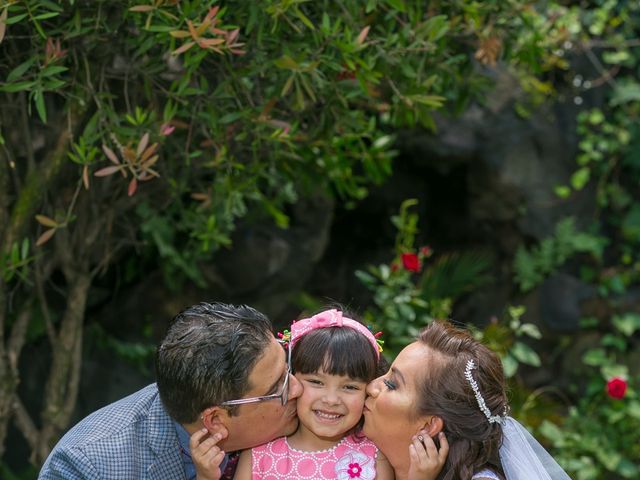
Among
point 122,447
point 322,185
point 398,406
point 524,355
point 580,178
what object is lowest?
point 524,355

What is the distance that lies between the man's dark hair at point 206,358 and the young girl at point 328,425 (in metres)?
0.16

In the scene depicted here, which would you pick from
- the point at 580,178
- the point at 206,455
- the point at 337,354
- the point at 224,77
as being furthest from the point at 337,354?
the point at 580,178

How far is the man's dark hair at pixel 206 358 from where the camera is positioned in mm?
2934

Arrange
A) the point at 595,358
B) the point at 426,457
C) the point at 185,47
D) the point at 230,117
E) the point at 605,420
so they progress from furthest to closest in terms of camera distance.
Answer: the point at 595,358 → the point at 605,420 → the point at 230,117 → the point at 185,47 → the point at 426,457

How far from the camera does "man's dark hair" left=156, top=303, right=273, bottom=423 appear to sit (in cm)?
293

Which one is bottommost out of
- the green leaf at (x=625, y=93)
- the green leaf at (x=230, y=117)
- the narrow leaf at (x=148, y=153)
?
the green leaf at (x=625, y=93)

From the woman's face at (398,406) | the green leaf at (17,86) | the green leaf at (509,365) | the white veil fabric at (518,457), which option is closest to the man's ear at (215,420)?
the woman's face at (398,406)

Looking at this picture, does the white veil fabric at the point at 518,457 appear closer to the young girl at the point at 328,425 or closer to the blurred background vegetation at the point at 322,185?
the young girl at the point at 328,425

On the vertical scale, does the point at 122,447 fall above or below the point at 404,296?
above

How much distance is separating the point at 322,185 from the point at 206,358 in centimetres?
187

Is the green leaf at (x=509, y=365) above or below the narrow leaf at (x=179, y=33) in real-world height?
below

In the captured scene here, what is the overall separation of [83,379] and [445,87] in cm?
284

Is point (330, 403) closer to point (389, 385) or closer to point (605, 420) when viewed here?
point (389, 385)

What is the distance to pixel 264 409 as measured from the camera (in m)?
3.04
